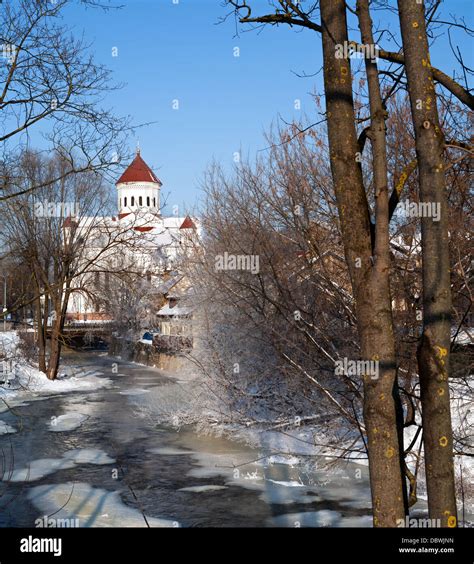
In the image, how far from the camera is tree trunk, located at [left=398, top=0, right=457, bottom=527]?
3.58m

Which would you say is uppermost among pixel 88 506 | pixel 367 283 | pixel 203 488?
pixel 367 283

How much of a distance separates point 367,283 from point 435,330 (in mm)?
447

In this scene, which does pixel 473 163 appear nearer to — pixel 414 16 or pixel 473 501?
pixel 414 16

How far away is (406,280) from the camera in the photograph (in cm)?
1227

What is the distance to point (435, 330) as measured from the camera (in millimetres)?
3617

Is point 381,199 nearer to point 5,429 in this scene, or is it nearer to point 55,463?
point 55,463

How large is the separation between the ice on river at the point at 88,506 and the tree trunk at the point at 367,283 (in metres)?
7.30

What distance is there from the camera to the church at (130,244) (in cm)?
1502

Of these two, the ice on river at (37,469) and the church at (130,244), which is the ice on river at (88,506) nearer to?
the ice on river at (37,469)

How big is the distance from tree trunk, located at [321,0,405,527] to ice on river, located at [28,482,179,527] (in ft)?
24.0

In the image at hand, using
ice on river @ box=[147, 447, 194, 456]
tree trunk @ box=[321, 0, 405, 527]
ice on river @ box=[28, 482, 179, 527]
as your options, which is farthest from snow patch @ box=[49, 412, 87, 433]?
tree trunk @ box=[321, 0, 405, 527]

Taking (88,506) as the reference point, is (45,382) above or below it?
above
